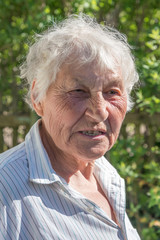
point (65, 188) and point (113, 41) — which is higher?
point (113, 41)

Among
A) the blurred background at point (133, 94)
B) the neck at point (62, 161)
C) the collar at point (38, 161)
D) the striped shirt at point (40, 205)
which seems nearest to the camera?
the striped shirt at point (40, 205)

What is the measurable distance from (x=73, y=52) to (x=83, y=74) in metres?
0.11

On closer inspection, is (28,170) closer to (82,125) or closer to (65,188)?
(65,188)

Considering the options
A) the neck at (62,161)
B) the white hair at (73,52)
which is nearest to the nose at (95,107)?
the white hair at (73,52)

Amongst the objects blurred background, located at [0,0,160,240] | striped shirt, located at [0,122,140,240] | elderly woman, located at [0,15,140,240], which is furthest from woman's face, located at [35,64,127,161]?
blurred background, located at [0,0,160,240]

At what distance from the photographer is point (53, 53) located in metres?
1.63

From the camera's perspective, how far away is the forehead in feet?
5.26

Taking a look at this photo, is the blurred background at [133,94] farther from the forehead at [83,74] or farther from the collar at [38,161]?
the forehead at [83,74]

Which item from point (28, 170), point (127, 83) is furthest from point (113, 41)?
point (28, 170)

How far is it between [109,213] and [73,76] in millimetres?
722

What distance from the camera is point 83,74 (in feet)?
5.27

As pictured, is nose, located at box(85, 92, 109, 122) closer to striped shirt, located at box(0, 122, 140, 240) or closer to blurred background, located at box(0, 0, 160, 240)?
striped shirt, located at box(0, 122, 140, 240)

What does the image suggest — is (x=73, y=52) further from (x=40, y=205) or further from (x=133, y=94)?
(x=133, y=94)

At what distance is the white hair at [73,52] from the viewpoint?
63.8 inches
